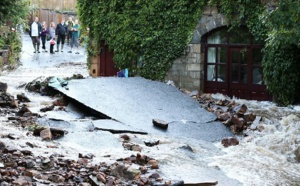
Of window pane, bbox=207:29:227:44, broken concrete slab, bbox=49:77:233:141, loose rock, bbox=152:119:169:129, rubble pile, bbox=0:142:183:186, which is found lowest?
rubble pile, bbox=0:142:183:186

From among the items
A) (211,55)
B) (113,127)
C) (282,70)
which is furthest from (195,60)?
(113,127)

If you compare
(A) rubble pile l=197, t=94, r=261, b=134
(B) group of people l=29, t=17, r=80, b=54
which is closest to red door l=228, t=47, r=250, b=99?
(A) rubble pile l=197, t=94, r=261, b=134

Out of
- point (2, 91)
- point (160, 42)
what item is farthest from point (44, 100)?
point (160, 42)

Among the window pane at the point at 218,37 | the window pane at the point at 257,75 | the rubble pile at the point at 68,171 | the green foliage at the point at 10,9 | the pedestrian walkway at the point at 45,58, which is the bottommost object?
the rubble pile at the point at 68,171

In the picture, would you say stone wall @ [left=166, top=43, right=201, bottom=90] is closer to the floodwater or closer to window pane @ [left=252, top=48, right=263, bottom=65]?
window pane @ [left=252, top=48, right=263, bottom=65]

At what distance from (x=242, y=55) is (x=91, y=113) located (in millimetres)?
7096

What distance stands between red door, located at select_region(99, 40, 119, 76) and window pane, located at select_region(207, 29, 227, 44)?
14.4 feet

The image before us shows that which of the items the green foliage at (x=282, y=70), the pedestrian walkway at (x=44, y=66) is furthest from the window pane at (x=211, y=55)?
the pedestrian walkway at (x=44, y=66)

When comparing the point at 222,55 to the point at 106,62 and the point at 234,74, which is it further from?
the point at 106,62

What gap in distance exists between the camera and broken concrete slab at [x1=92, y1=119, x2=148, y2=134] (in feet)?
35.0

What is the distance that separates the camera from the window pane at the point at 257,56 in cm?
1745

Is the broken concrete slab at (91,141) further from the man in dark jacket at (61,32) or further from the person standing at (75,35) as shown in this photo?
the person standing at (75,35)

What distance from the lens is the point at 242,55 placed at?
1772 centimetres

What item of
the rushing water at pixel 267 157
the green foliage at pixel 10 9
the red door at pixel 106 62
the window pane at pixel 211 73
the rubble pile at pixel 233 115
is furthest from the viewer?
the red door at pixel 106 62
